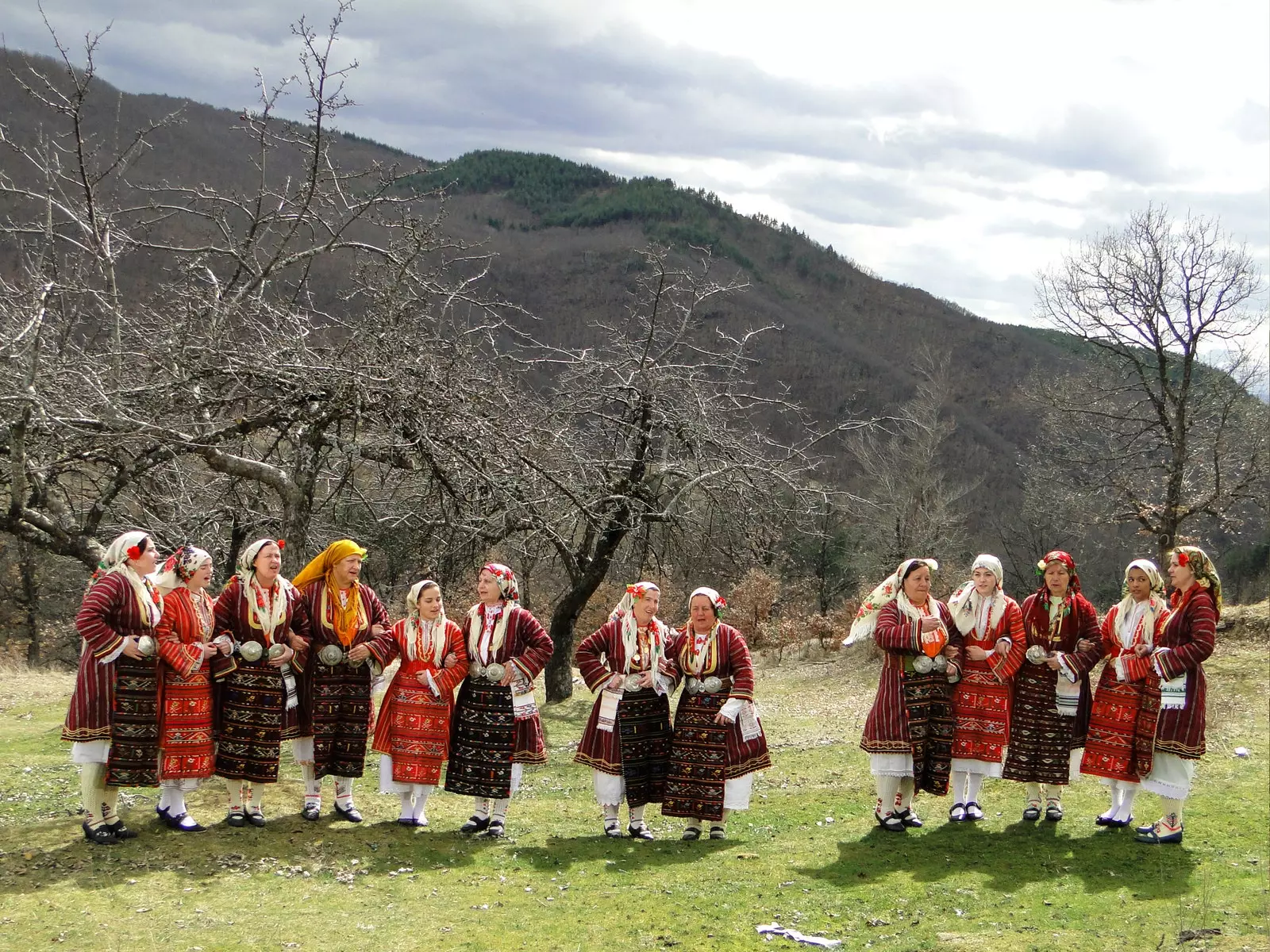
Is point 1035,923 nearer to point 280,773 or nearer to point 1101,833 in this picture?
point 1101,833

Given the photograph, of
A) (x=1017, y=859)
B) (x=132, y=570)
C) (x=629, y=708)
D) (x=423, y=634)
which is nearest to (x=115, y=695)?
(x=132, y=570)

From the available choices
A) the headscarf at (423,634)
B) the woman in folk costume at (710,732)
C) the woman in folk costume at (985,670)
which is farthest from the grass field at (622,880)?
the headscarf at (423,634)

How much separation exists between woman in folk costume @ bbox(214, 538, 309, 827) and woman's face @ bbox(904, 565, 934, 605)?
381cm

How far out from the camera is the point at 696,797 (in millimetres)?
7105

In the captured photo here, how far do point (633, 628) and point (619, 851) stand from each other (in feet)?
4.43

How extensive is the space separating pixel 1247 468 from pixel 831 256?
77.1m

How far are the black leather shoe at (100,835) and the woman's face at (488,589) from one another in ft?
7.98

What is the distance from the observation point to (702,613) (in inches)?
280

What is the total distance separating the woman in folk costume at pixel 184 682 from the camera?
21.2 feet

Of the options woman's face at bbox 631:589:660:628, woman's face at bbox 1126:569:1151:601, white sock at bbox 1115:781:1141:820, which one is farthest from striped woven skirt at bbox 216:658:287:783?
woman's face at bbox 1126:569:1151:601

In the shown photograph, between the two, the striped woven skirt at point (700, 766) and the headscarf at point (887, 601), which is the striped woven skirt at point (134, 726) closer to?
the striped woven skirt at point (700, 766)

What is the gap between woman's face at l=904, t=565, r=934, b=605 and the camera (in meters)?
7.06

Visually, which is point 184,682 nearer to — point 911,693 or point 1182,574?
point 911,693

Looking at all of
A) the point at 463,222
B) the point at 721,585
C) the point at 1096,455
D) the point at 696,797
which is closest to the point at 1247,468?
the point at 1096,455
